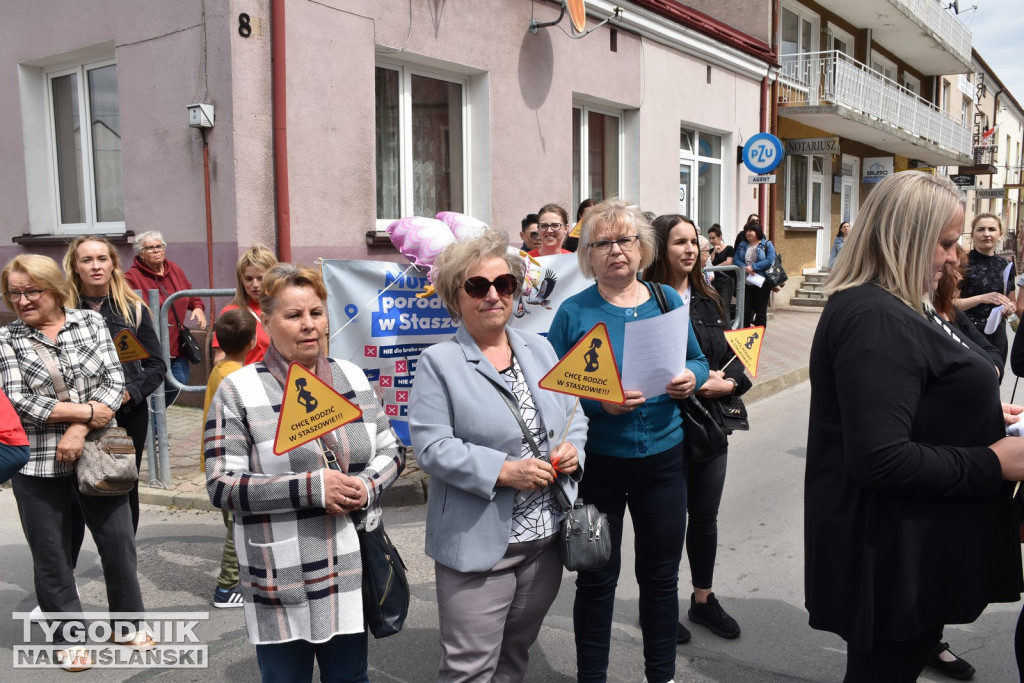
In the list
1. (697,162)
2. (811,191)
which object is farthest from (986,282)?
(811,191)

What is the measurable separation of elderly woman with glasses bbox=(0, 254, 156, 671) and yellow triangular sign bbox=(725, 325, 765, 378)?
2.70 metres

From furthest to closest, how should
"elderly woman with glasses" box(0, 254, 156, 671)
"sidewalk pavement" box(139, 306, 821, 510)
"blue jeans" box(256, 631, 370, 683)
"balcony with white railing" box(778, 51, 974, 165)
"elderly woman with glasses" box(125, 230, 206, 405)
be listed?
1. "balcony with white railing" box(778, 51, 974, 165)
2. "elderly woman with glasses" box(125, 230, 206, 405)
3. "sidewalk pavement" box(139, 306, 821, 510)
4. "elderly woman with glasses" box(0, 254, 156, 671)
5. "blue jeans" box(256, 631, 370, 683)

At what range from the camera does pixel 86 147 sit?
9062 mm

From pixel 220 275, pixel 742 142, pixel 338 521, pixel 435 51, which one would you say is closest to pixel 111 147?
pixel 220 275

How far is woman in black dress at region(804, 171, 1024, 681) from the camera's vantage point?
6.24 ft

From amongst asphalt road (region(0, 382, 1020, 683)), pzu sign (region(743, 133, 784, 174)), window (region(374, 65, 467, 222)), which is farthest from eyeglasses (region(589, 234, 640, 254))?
pzu sign (region(743, 133, 784, 174))

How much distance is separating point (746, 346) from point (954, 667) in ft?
4.96

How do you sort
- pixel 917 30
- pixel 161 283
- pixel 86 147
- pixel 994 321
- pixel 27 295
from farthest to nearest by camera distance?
pixel 917 30, pixel 86 147, pixel 161 283, pixel 994 321, pixel 27 295

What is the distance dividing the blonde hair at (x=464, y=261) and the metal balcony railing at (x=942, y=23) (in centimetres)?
2011

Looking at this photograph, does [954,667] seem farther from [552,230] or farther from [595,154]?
[595,154]

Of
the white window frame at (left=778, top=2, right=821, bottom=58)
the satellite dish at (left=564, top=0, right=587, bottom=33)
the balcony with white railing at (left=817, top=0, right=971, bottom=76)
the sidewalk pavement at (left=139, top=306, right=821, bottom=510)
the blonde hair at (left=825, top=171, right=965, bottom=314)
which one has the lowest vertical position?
the sidewalk pavement at (left=139, top=306, right=821, bottom=510)

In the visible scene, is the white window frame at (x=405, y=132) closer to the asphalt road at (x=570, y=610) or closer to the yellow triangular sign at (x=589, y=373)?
the asphalt road at (x=570, y=610)

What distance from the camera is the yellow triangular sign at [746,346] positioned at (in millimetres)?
3434

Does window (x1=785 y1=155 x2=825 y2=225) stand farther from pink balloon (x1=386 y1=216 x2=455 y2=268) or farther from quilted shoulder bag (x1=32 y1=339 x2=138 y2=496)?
quilted shoulder bag (x1=32 y1=339 x2=138 y2=496)
